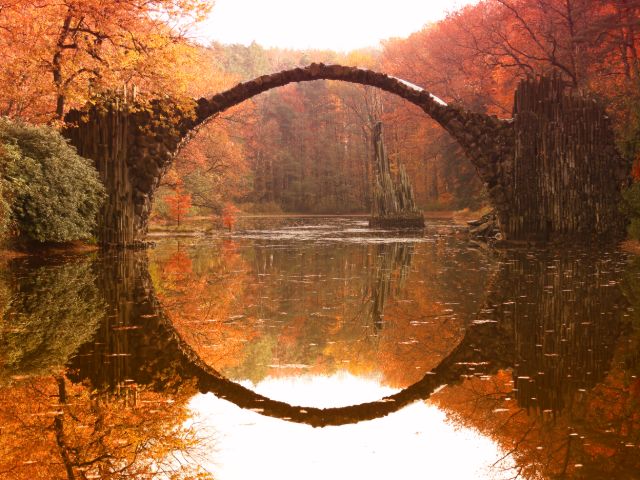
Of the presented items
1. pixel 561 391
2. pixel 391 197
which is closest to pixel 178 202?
pixel 391 197

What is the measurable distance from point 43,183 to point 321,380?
36.3ft

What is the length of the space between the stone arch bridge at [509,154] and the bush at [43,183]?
126cm

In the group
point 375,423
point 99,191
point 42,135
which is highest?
point 42,135

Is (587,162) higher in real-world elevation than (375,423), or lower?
higher

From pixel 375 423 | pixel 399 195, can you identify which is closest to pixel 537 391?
pixel 375 423

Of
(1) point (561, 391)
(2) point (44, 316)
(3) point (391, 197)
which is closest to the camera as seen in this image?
(1) point (561, 391)

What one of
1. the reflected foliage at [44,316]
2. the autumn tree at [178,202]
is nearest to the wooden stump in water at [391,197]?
the autumn tree at [178,202]

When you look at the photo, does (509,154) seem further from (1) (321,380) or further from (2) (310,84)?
(2) (310,84)

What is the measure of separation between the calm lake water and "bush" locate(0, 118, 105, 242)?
173 inches

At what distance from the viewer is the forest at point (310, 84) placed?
53.1 ft

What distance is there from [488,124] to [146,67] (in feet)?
26.6

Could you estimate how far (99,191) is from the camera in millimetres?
16484

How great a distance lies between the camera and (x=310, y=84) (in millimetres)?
66500

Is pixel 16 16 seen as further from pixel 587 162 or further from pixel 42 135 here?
pixel 587 162
